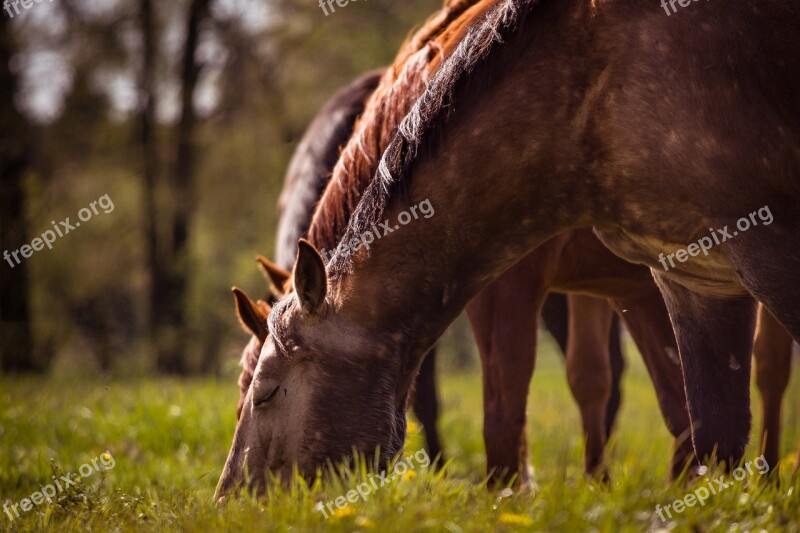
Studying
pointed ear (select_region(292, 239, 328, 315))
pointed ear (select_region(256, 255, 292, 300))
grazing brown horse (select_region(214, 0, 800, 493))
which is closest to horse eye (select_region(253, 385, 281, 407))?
grazing brown horse (select_region(214, 0, 800, 493))

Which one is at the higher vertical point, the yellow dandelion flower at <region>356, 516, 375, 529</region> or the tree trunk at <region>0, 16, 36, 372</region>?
the tree trunk at <region>0, 16, 36, 372</region>

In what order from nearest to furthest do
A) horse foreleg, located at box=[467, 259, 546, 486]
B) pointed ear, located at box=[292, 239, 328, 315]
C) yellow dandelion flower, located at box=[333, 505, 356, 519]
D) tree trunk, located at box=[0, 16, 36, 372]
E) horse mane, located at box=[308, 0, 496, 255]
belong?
1. yellow dandelion flower, located at box=[333, 505, 356, 519]
2. pointed ear, located at box=[292, 239, 328, 315]
3. horse mane, located at box=[308, 0, 496, 255]
4. horse foreleg, located at box=[467, 259, 546, 486]
5. tree trunk, located at box=[0, 16, 36, 372]

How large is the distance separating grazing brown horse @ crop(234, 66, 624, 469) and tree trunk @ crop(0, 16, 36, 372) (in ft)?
23.9

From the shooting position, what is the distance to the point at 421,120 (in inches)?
134

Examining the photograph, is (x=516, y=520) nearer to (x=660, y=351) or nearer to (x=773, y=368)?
(x=660, y=351)

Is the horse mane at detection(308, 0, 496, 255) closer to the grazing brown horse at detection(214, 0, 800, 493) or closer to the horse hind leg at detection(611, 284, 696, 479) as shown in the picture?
the grazing brown horse at detection(214, 0, 800, 493)

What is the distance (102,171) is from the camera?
50.3 feet

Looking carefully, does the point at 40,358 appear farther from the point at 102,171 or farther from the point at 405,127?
the point at 405,127

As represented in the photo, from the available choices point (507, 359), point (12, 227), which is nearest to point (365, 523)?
point (507, 359)

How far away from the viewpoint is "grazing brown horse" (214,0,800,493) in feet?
10.1

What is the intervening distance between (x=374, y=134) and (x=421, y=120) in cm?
48

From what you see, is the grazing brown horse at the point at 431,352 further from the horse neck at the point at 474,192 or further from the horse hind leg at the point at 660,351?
the horse neck at the point at 474,192

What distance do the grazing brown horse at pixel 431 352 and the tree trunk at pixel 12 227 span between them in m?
7.28

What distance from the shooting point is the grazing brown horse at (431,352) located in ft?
16.7
